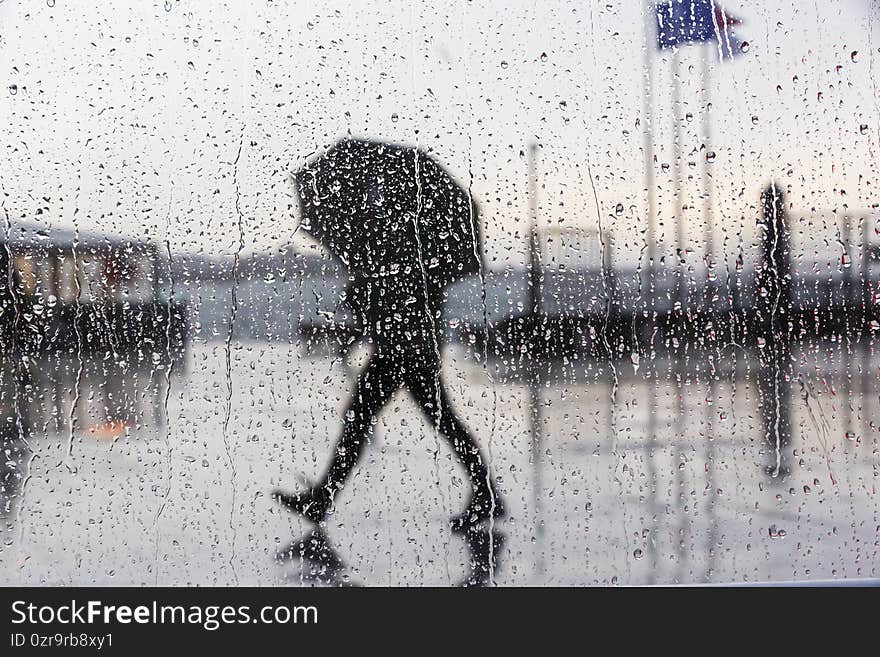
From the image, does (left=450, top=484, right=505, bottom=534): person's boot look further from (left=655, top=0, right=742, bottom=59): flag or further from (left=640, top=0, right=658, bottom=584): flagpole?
(left=655, top=0, right=742, bottom=59): flag

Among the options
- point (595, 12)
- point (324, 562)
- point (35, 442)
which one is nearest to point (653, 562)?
point (324, 562)

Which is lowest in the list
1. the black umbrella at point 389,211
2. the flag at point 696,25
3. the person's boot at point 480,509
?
the person's boot at point 480,509

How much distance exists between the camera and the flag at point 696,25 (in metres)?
1.83

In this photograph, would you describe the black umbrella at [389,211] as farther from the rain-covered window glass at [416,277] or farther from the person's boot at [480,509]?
the person's boot at [480,509]

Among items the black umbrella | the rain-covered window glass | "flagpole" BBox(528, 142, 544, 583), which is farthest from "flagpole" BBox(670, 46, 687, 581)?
the black umbrella

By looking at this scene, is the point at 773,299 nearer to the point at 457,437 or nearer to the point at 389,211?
the point at 457,437

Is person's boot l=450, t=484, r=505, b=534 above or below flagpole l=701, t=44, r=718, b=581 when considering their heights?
below

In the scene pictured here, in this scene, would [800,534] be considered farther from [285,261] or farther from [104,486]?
[104,486]

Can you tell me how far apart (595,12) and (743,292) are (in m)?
0.77

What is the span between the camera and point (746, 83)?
1844mm

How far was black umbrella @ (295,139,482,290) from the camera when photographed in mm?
1817

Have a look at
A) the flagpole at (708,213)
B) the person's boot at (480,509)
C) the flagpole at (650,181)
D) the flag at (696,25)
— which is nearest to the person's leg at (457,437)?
the person's boot at (480,509)

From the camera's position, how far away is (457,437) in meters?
1.85

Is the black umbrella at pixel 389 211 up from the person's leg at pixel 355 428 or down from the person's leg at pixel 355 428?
up
